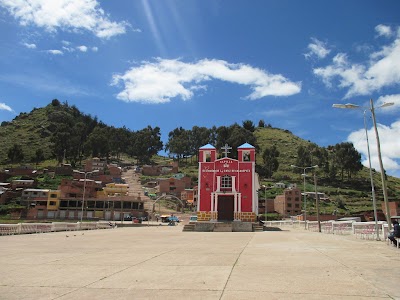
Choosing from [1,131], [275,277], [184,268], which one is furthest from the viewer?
[1,131]

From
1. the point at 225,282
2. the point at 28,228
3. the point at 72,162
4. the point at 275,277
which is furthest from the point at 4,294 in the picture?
the point at 72,162

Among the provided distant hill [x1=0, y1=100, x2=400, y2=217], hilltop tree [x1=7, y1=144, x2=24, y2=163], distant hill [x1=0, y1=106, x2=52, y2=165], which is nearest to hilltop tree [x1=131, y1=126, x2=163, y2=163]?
distant hill [x1=0, y1=100, x2=400, y2=217]

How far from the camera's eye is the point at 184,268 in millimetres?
8344

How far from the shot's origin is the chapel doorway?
41562 mm

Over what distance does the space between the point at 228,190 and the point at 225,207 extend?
2.05 meters

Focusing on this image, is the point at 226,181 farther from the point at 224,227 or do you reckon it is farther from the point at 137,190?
the point at 137,190

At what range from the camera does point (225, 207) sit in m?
41.8

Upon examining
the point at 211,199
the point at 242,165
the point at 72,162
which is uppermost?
the point at 72,162

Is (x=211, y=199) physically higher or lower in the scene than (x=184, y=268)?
higher

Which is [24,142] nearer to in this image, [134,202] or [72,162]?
[72,162]

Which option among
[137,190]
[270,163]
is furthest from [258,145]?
[137,190]

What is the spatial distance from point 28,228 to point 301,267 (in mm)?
24138

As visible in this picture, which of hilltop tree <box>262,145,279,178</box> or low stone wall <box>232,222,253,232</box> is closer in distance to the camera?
low stone wall <box>232,222,253,232</box>

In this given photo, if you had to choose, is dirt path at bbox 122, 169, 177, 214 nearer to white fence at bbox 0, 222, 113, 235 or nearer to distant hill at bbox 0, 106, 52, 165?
distant hill at bbox 0, 106, 52, 165
